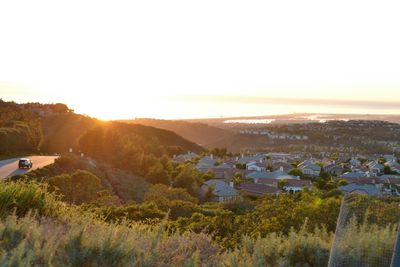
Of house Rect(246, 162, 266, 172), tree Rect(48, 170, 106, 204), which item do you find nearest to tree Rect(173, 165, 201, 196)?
tree Rect(48, 170, 106, 204)

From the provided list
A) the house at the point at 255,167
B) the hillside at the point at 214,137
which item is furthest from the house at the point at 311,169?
the hillside at the point at 214,137

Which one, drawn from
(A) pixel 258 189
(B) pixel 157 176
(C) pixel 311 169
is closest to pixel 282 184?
(A) pixel 258 189

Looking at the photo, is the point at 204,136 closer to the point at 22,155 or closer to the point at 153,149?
the point at 153,149

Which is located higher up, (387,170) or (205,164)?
(205,164)

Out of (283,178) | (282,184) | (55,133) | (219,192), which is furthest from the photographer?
(55,133)

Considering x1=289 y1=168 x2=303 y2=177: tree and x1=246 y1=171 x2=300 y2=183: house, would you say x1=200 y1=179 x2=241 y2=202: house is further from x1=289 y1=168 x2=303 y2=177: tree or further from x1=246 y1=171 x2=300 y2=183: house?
x1=289 y1=168 x2=303 y2=177: tree

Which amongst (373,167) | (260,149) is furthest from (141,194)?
(260,149)

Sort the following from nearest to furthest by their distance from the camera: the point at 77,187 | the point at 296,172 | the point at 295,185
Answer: the point at 77,187
the point at 295,185
the point at 296,172

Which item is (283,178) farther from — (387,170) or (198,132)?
(198,132)
